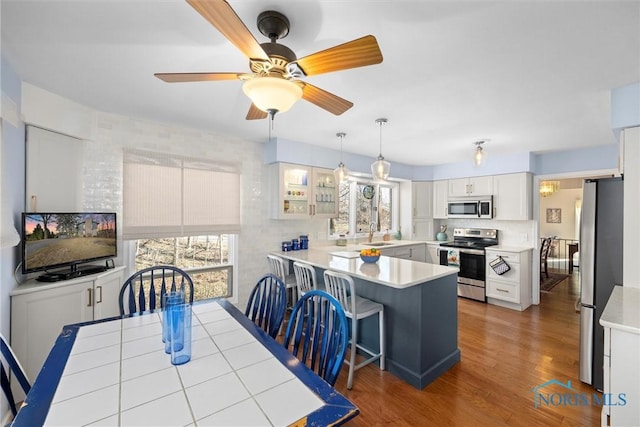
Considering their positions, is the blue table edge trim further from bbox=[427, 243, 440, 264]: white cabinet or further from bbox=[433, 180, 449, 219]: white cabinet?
Result: bbox=[433, 180, 449, 219]: white cabinet

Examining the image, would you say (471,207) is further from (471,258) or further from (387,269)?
(387,269)

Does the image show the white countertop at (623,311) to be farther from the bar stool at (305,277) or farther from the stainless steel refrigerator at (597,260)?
the bar stool at (305,277)

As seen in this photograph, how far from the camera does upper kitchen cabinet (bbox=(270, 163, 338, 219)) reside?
11.9 ft

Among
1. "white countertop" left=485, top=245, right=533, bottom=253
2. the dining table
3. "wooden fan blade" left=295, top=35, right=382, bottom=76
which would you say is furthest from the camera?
"white countertop" left=485, top=245, right=533, bottom=253

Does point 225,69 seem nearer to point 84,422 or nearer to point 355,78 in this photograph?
point 355,78

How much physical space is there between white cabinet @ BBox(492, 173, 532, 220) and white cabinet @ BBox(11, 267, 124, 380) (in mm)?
5233

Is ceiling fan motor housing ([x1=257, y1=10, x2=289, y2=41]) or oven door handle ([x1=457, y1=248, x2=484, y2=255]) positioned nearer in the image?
ceiling fan motor housing ([x1=257, y1=10, x2=289, y2=41])

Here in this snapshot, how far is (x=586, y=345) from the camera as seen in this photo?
86.0 inches

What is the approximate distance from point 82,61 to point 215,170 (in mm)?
1631

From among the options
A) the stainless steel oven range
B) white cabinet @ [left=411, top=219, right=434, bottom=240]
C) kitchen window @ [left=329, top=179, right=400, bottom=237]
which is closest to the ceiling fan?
kitchen window @ [left=329, top=179, right=400, bottom=237]

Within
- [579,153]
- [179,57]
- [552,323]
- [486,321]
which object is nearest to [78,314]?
[179,57]

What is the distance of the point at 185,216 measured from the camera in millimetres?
3105

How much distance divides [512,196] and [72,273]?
18.0 feet

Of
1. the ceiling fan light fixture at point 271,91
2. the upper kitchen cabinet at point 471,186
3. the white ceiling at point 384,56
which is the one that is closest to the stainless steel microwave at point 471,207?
the upper kitchen cabinet at point 471,186
